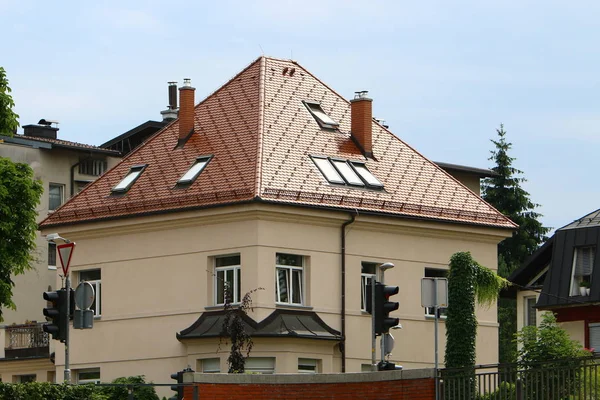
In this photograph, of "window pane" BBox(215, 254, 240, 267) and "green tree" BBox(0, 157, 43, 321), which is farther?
"window pane" BBox(215, 254, 240, 267)

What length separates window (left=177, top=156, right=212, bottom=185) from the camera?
4916 centimetres

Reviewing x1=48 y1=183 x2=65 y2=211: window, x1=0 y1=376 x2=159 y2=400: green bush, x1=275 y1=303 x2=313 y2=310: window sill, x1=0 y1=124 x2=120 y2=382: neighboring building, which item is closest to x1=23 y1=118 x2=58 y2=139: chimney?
x1=0 y1=124 x2=120 y2=382: neighboring building

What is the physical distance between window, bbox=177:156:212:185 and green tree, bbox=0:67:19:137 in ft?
24.9

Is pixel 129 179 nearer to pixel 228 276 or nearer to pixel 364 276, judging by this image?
pixel 228 276

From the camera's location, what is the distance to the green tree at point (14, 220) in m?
41.5

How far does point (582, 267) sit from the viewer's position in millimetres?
56938

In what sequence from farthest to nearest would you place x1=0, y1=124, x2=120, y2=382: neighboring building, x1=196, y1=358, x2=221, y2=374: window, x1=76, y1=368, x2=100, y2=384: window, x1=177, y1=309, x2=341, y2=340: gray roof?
x1=0, y1=124, x2=120, y2=382: neighboring building
x1=76, y1=368, x2=100, y2=384: window
x1=196, y1=358, x2=221, y2=374: window
x1=177, y1=309, x2=341, y2=340: gray roof

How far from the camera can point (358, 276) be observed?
4912 centimetres

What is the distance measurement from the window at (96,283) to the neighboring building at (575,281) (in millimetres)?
16113

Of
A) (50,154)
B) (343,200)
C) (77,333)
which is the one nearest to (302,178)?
(343,200)

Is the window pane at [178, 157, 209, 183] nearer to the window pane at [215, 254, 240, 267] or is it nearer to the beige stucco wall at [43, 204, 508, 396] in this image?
the beige stucco wall at [43, 204, 508, 396]

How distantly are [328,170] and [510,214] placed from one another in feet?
114

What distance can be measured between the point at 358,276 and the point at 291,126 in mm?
5723

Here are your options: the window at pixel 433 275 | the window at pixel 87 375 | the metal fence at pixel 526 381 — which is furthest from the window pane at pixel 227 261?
the metal fence at pixel 526 381
